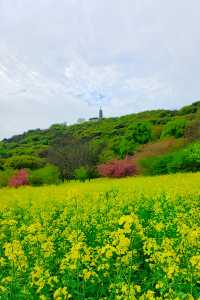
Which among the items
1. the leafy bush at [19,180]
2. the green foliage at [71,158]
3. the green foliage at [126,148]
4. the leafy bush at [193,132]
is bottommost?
the leafy bush at [19,180]

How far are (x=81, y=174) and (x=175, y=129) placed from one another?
41.3 ft

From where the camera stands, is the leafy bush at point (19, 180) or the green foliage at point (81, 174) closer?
the leafy bush at point (19, 180)

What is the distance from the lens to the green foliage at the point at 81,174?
113ft

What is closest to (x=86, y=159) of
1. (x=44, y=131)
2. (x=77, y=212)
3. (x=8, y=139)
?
(x=77, y=212)

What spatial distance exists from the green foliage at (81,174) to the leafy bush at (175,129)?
1109 cm

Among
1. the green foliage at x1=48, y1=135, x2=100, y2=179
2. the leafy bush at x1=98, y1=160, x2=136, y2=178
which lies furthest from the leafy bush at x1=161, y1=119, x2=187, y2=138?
the leafy bush at x1=98, y1=160, x2=136, y2=178

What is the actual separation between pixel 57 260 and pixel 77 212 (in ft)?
12.5

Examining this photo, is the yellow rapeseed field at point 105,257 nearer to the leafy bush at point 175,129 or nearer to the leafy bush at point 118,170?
the leafy bush at point 118,170

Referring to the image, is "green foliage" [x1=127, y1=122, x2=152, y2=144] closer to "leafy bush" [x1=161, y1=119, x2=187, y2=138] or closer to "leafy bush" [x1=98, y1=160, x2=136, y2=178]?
"leafy bush" [x1=161, y1=119, x2=187, y2=138]

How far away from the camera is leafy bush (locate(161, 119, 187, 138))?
4325 centimetres

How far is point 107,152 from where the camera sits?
4456cm

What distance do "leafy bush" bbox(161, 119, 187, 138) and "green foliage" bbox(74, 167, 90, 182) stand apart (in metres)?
11.1

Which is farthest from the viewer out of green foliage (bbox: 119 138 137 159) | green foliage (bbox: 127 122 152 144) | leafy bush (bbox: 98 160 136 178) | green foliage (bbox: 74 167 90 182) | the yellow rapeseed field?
green foliage (bbox: 127 122 152 144)

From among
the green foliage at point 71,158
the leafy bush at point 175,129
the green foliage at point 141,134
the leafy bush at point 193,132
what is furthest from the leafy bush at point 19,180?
the green foliage at point 141,134
